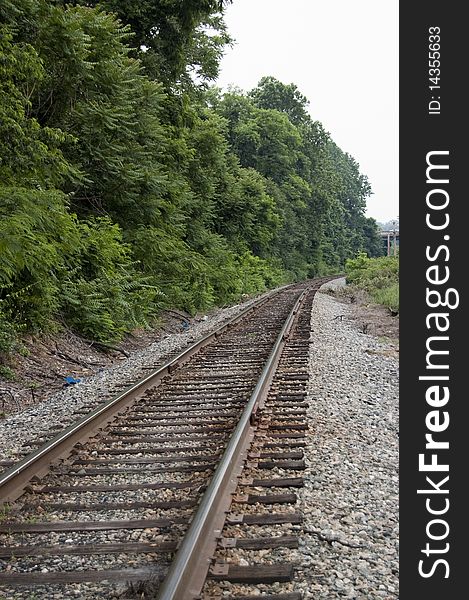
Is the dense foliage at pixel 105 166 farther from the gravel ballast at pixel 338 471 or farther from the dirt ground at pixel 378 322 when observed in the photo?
the dirt ground at pixel 378 322

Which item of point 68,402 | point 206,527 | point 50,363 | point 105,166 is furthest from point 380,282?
point 206,527

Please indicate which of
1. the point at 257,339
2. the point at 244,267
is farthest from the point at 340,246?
the point at 257,339

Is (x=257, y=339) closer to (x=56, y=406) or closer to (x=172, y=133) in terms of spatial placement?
(x=56, y=406)

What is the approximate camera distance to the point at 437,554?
306 cm

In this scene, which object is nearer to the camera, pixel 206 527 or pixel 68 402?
pixel 206 527

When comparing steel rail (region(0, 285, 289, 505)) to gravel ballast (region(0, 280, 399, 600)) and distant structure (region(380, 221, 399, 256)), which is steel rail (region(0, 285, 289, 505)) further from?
distant structure (region(380, 221, 399, 256))

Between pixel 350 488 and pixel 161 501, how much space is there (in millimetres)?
1283

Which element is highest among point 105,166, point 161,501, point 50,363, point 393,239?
point 393,239

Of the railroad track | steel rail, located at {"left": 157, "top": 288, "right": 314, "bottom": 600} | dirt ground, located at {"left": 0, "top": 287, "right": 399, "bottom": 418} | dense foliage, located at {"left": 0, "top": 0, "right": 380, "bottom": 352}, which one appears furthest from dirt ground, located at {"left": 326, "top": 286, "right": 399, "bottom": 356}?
steel rail, located at {"left": 157, "top": 288, "right": 314, "bottom": 600}

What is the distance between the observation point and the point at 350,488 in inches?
173

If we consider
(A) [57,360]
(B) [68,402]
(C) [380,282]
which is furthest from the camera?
(C) [380,282]

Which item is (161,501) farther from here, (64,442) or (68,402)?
(68,402)

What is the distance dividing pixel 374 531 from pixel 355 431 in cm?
224

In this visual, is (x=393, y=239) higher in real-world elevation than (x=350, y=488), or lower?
higher
